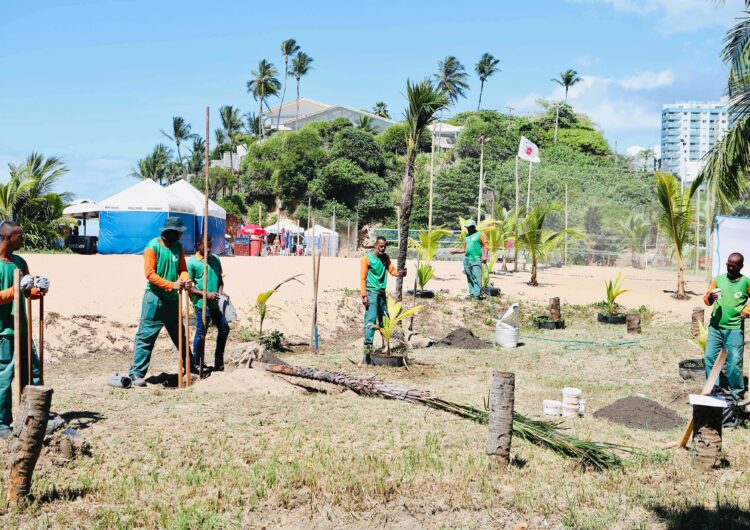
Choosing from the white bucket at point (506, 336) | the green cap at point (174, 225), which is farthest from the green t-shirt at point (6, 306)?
the white bucket at point (506, 336)

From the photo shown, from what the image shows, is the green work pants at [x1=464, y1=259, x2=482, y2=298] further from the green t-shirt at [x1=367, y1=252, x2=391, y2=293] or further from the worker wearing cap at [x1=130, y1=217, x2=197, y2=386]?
the worker wearing cap at [x1=130, y1=217, x2=197, y2=386]

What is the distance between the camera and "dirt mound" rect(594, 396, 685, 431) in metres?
7.17

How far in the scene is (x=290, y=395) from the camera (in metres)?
7.95

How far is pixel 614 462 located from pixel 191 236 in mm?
27240

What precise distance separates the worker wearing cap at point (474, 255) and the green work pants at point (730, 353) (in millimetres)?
9145

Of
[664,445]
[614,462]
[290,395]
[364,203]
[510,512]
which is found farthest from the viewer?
[364,203]

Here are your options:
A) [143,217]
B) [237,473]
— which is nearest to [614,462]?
[237,473]

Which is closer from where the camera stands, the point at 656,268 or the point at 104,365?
the point at 104,365

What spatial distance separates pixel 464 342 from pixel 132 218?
1989 cm

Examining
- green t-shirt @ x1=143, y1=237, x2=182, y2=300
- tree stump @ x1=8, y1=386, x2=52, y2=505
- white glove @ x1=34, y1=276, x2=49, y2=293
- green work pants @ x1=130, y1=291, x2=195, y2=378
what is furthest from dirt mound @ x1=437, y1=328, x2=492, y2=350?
tree stump @ x1=8, y1=386, x2=52, y2=505

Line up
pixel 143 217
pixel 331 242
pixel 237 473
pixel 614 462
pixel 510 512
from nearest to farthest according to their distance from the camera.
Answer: pixel 510 512, pixel 237 473, pixel 614 462, pixel 143 217, pixel 331 242

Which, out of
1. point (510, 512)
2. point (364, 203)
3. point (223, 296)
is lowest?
point (510, 512)

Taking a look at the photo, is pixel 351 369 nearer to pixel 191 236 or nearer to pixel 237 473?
pixel 237 473

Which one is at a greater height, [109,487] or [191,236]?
[191,236]
